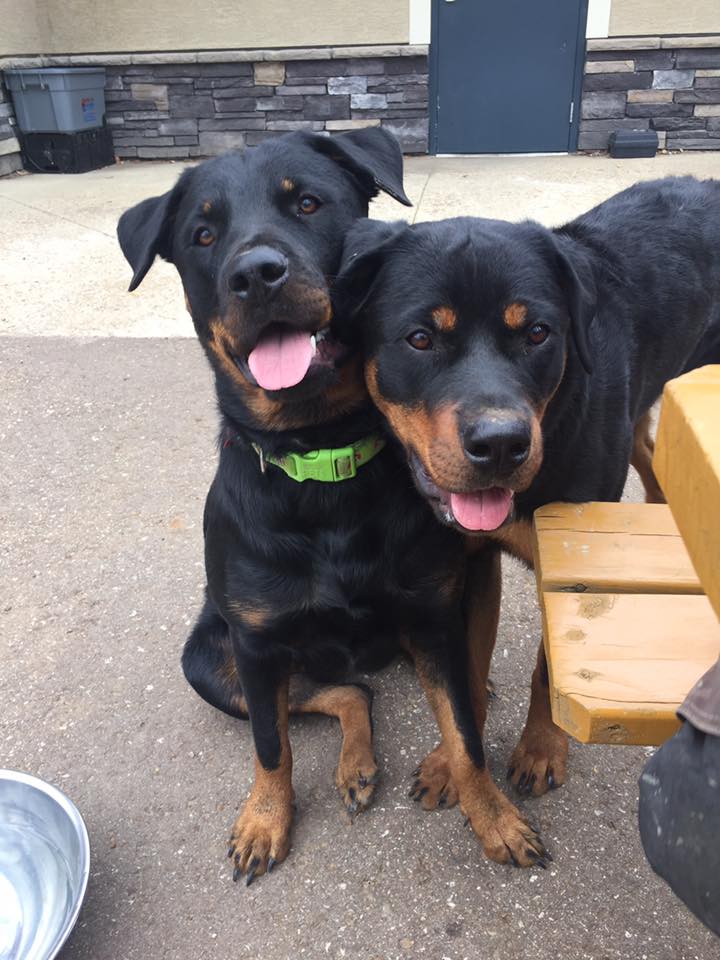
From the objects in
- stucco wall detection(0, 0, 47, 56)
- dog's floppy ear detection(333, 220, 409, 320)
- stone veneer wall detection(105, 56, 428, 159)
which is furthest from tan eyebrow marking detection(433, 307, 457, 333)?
stucco wall detection(0, 0, 47, 56)

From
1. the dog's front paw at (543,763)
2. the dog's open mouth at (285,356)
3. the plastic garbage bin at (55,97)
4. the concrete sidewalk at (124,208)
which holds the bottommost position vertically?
the concrete sidewalk at (124,208)

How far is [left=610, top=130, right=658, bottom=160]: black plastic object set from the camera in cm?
854

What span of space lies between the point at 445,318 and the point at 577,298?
0.37m

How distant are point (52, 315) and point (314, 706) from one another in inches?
163

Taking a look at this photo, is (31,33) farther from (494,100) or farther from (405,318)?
(405,318)

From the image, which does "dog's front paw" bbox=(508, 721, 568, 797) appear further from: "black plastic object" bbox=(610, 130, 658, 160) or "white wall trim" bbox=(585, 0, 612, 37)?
"white wall trim" bbox=(585, 0, 612, 37)

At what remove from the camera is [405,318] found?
1927 millimetres

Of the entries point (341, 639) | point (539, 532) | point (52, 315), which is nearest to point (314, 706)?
point (341, 639)

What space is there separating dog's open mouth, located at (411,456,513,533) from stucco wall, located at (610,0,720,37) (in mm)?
8297

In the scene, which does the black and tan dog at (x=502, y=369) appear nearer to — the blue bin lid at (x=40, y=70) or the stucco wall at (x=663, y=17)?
the stucco wall at (x=663, y=17)

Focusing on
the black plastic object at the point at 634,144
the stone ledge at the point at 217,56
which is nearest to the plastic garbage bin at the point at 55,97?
the stone ledge at the point at 217,56

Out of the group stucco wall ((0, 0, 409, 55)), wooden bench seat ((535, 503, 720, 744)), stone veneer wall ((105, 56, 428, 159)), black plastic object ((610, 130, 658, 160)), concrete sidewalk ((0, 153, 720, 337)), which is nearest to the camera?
wooden bench seat ((535, 503, 720, 744))

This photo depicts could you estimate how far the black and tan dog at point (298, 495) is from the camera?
6.64 ft

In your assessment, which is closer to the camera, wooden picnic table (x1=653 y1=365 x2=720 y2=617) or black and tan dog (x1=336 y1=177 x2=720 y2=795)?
wooden picnic table (x1=653 y1=365 x2=720 y2=617)
